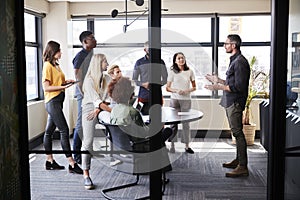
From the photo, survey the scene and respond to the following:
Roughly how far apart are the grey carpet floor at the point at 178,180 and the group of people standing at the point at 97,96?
0.39 ft

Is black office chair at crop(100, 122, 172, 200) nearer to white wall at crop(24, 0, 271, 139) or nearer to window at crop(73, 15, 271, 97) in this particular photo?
window at crop(73, 15, 271, 97)

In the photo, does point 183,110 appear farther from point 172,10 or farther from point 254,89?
point 172,10

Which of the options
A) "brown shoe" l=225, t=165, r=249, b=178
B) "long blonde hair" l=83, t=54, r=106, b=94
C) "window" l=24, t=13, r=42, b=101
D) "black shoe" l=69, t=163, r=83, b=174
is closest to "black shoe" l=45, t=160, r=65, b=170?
"black shoe" l=69, t=163, r=83, b=174

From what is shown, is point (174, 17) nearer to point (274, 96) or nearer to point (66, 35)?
point (66, 35)

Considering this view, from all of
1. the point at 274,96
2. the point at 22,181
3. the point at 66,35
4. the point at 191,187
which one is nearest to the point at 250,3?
the point at 66,35

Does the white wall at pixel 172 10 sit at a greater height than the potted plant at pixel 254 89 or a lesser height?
greater

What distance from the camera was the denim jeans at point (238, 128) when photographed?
4.11 metres

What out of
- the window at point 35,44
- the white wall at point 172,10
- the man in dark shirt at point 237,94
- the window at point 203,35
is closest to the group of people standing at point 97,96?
the man in dark shirt at point 237,94

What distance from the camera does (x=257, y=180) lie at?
3889 mm

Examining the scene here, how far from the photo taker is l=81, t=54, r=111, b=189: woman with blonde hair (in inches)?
144

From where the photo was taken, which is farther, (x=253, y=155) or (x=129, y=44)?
(x=129, y=44)

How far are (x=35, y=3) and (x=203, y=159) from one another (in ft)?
10.2

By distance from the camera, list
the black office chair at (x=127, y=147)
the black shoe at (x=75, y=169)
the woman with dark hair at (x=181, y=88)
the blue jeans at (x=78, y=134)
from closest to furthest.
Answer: the black office chair at (x=127, y=147)
the blue jeans at (x=78, y=134)
the black shoe at (x=75, y=169)
the woman with dark hair at (x=181, y=88)

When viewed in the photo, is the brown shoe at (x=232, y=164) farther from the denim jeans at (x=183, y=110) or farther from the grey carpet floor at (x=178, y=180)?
the denim jeans at (x=183, y=110)
